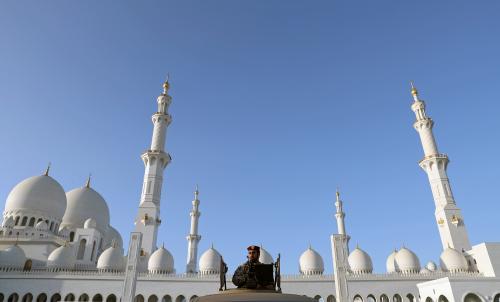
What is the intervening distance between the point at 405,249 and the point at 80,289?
30.3 m

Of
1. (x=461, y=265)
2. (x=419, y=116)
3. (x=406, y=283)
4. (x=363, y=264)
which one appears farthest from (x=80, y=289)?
(x=419, y=116)

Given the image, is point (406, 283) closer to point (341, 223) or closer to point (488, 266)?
→ point (488, 266)

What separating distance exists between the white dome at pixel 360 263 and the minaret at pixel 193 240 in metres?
19.1

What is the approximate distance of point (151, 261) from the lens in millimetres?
32125

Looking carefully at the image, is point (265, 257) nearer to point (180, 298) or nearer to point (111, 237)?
point (180, 298)

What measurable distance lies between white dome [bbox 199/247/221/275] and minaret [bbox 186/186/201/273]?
9311 millimetres

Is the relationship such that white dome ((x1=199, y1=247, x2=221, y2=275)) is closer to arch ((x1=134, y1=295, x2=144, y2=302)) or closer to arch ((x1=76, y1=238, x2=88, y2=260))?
arch ((x1=134, y1=295, x2=144, y2=302))

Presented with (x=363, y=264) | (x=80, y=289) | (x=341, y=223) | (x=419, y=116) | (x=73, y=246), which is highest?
(x=419, y=116)

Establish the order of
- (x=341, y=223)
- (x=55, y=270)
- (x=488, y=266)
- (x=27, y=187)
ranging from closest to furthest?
(x=488, y=266), (x=55, y=270), (x=27, y=187), (x=341, y=223)

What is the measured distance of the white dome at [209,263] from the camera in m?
32.9

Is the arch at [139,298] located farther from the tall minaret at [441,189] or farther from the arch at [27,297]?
the tall minaret at [441,189]

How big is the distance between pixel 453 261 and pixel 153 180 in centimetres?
3006

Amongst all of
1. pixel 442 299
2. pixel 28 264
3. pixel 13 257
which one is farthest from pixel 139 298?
pixel 442 299

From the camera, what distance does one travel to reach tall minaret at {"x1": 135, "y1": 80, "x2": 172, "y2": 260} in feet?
112
